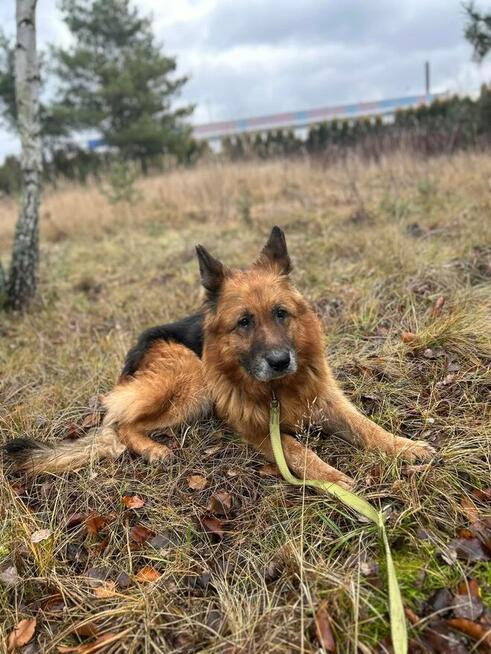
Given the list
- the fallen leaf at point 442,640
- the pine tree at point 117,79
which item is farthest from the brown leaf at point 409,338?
the pine tree at point 117,79

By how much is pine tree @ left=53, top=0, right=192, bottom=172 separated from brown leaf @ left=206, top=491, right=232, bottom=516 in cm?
2249

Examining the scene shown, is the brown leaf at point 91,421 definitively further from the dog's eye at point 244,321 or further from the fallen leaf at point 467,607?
the fallen leaf at point 467,607

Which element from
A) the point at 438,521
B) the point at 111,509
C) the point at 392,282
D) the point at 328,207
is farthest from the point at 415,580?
the point at 328,207

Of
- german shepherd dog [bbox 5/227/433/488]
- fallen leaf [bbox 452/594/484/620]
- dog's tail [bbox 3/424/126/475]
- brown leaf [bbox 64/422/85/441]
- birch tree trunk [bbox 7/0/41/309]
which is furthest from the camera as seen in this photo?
birch tree trunk [bbox 7/0/41/309]

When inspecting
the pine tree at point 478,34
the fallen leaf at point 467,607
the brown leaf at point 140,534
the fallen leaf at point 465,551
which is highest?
the pine tree at point 478,34

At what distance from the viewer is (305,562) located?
6.60ft

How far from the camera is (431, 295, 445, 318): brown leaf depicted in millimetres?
4051

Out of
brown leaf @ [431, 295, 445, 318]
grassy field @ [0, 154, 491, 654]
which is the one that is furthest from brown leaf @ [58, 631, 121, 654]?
brown leaf @ [431, 295, 445, 318]

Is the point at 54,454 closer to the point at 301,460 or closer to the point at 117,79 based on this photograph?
the point at 301,460

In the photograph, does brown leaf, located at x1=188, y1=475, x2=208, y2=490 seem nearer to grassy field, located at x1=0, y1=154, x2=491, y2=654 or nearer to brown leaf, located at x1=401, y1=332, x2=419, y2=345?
grassy field, located at x1=0, y1=154, x2=491, y2=654

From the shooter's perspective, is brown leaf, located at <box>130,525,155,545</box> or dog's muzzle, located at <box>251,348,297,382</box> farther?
dog's muzzle, located at <box>251,348,297,382</box>

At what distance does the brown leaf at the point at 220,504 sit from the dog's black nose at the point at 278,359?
0.78 metres

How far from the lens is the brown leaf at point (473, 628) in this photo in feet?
5.18

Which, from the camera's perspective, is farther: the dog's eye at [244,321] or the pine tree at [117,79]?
the pine tree at [117,79]
